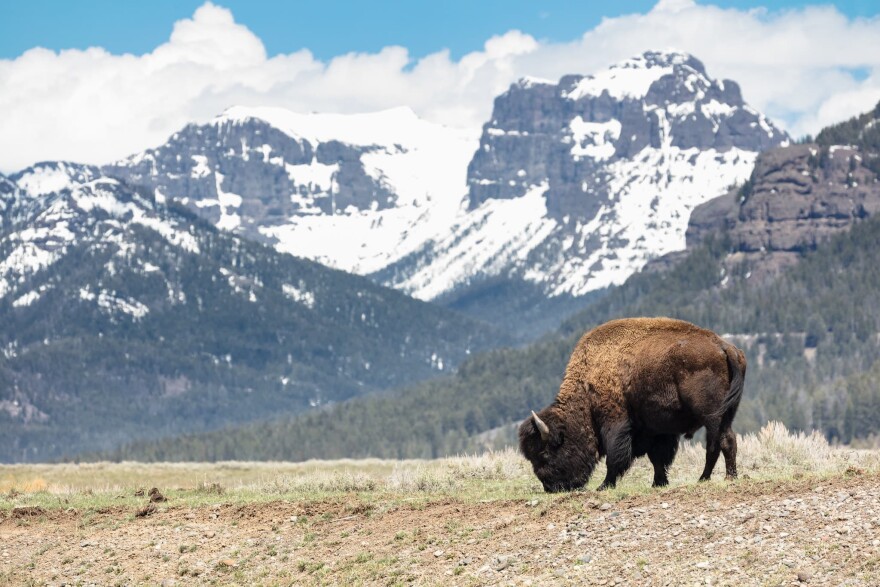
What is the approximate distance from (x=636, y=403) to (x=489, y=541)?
403cm

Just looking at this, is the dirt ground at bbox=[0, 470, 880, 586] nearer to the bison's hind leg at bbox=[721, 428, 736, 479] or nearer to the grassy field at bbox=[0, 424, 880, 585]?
the grassy field at bbox=[0, 424, 880, 585]

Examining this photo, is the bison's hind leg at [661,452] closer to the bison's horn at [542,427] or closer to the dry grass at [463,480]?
the bison's horn at [542,427]

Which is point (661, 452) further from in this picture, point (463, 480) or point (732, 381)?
point (463, 480)

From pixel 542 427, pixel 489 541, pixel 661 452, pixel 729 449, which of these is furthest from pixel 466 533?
pixel 729 449

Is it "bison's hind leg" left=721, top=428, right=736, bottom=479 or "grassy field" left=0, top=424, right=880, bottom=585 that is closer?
"grassy field" left=0, top=424, right=880, bottom=585

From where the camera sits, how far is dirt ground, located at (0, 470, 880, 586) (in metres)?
19.0

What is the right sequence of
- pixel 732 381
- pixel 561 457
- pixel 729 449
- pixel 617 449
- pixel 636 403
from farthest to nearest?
pixel 561 457 < pixel 617 449 < pixel 636 403 < pixel 729 449 < pixel 732 381

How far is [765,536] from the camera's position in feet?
64.0

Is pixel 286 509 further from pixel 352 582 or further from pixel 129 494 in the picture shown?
pixel 129 494

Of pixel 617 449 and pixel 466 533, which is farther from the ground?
pixel 617 449

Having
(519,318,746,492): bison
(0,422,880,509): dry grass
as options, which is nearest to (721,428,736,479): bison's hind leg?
(519,318,746,492): bison

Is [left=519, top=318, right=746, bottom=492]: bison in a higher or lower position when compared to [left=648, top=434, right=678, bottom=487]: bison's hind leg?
higher

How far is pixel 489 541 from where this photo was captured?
71.5ft

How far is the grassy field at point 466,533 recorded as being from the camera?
19297 mm
